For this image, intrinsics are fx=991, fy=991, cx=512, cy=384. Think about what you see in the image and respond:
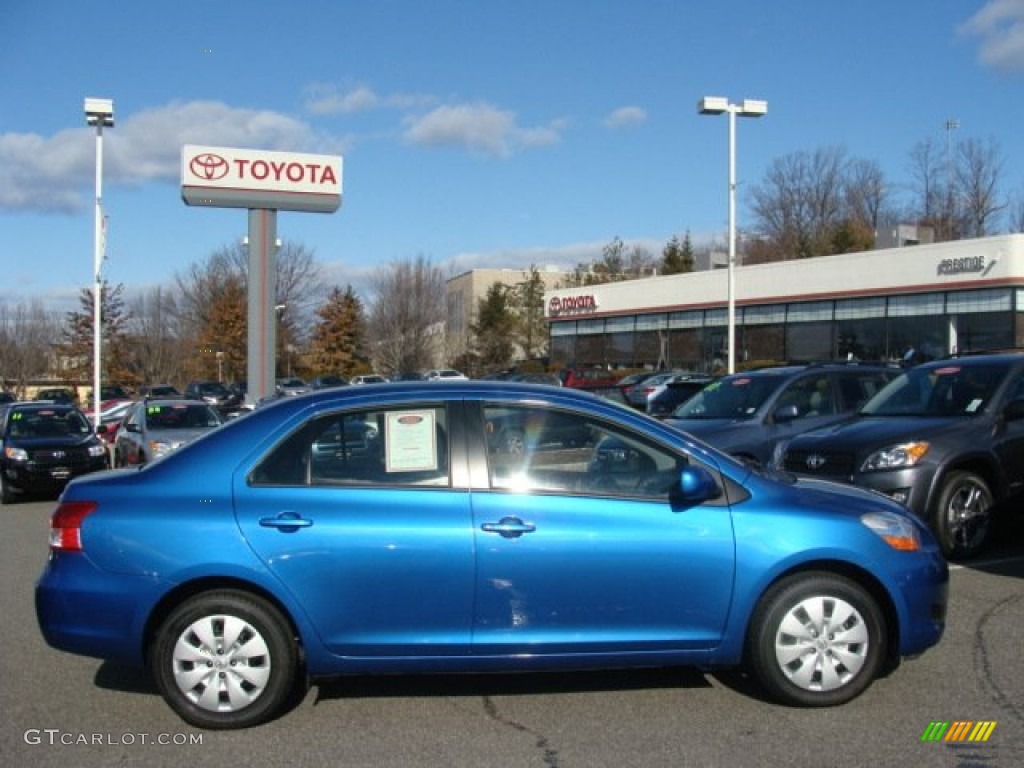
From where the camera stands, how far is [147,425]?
Answer: 16.1 meters

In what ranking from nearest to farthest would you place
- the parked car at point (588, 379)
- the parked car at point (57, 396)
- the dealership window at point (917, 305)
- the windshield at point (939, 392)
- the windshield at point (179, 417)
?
the windshield at point (939, 392), the windshield at point (179, 417), the dealership window at point (917, 305), the parked car at point (588, 379), the parked car at point (57, 396)

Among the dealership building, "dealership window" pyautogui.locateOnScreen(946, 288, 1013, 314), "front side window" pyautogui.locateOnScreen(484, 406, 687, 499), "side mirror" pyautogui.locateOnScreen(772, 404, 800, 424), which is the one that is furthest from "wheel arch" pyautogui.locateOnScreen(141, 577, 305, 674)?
"dealership window" pyautogui.locateOnScreen(946, 288, 1013, 314)

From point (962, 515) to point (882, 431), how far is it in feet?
3.08

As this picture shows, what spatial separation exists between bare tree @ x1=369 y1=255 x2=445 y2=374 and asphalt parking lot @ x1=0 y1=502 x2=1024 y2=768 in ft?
190

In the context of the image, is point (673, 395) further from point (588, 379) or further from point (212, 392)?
point (212, 392)

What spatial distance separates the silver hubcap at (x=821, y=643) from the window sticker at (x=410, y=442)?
6.41ft

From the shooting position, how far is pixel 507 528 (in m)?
4.77

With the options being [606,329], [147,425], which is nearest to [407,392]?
[147,425]

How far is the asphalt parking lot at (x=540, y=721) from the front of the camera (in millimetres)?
4445

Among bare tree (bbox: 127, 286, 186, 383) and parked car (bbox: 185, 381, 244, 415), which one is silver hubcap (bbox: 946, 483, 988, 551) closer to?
parked car (bbox: 185, 381, 244, 415)

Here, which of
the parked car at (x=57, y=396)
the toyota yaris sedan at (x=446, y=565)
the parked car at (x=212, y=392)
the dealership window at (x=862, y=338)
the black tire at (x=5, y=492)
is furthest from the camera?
the parked car at (x=57, y=396)

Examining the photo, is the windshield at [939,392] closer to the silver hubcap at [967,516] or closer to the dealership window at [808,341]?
the silver hubcap at [967,516]

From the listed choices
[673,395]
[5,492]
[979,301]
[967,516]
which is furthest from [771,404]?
[979,301]

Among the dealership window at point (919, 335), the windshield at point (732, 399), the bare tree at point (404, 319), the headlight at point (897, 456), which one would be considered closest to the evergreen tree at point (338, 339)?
the bare tree at point (404, 319)
